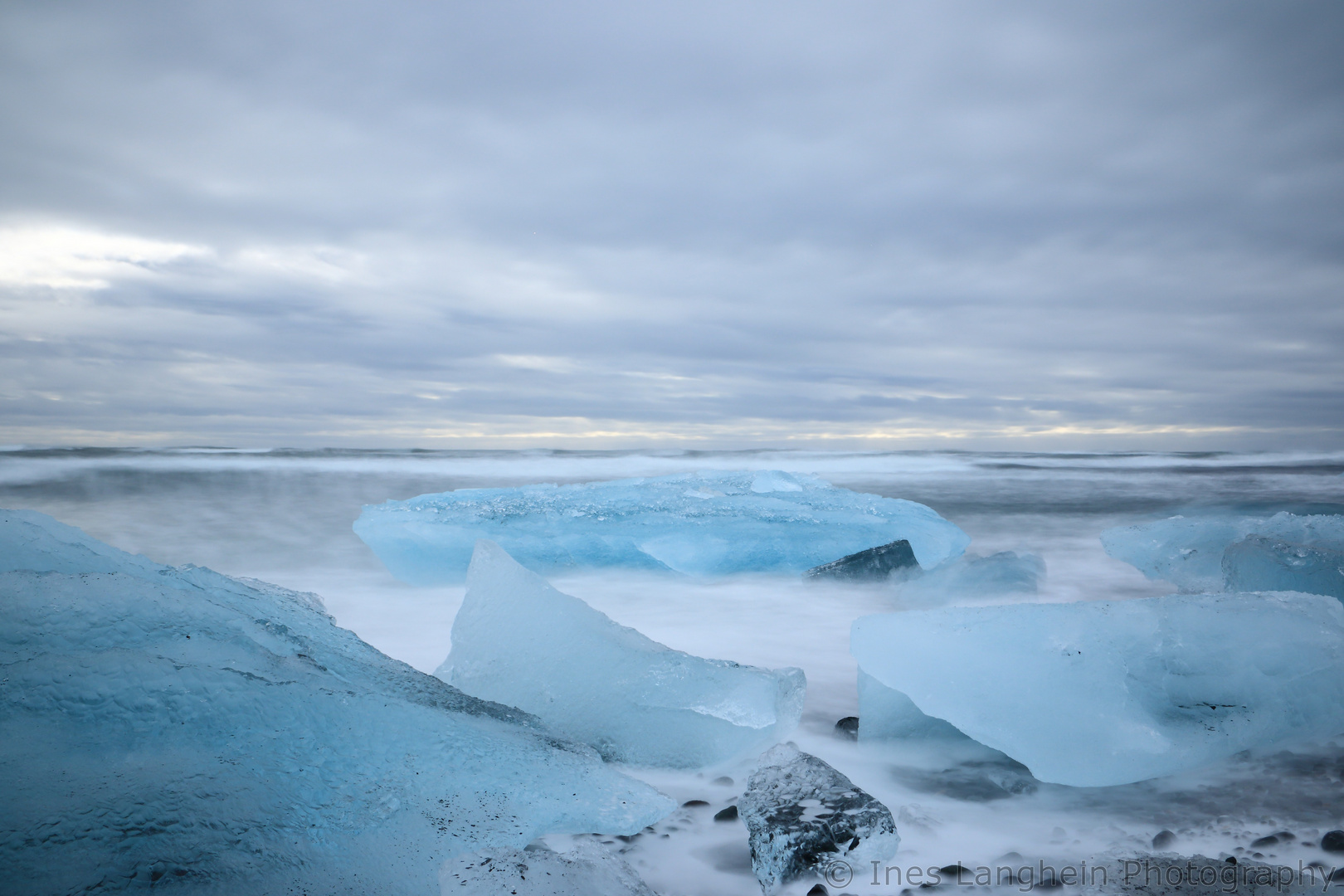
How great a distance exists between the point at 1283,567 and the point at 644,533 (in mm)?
3395

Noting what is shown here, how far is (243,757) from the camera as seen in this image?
4.06ft

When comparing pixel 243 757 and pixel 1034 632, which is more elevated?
pixel 1034 632

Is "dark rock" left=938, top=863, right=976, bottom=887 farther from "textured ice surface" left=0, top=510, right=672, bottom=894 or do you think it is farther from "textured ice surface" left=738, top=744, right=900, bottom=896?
"textured ice surface" left=0, top=510, right=672, bottom=894

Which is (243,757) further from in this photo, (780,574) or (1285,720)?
(780,574)

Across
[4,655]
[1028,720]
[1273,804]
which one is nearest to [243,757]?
[4,655]

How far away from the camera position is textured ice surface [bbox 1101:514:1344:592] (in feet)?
13.8

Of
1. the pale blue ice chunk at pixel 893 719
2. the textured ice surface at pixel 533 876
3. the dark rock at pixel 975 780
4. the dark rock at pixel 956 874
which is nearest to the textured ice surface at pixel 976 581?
the pale blue ice chunk at pixel 893 719

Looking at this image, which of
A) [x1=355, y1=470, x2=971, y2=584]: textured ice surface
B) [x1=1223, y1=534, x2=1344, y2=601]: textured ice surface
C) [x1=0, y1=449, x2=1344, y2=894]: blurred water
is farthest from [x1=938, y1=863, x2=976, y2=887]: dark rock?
[x1=355, y1=470, x2=971, y2=584]: textured ice surface

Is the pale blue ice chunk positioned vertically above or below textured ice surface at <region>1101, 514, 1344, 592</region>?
below

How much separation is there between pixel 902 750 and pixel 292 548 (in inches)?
236

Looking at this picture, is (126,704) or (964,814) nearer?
(126,704)

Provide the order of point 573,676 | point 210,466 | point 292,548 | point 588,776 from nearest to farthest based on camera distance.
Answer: point 588,776 → point 573,676 → point 292,548 → point 210,466

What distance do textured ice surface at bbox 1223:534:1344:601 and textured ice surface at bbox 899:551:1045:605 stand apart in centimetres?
102

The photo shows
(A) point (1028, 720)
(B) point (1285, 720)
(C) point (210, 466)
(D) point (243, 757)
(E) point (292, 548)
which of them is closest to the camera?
(D) point (243, 757)
